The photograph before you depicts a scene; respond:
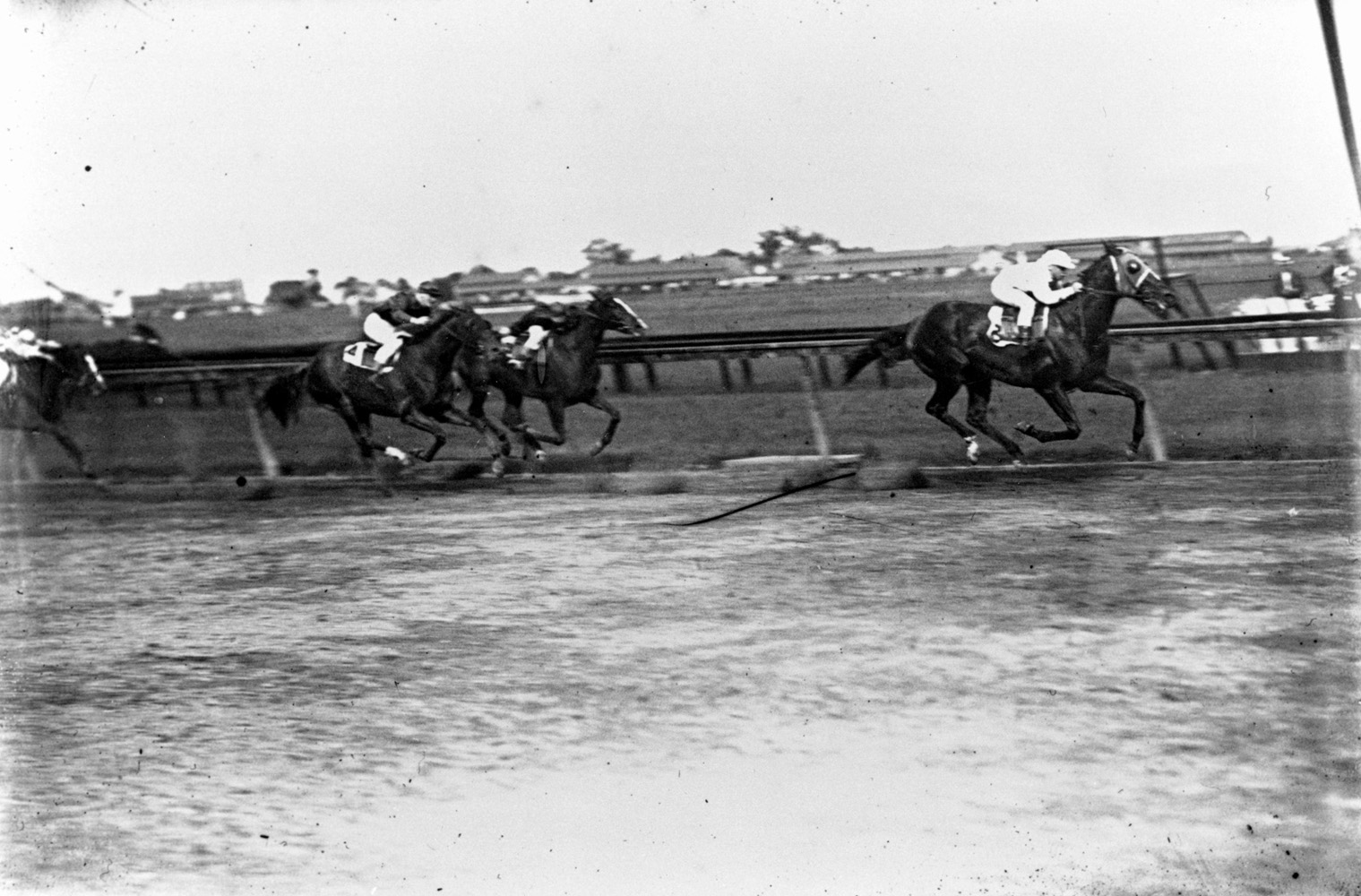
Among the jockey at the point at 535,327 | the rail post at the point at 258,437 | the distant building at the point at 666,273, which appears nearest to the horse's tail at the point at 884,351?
the distant building at the point at 666,273

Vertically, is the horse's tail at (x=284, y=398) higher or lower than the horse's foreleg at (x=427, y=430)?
higher

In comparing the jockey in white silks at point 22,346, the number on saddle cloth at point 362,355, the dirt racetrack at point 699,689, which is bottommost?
the dirt racetrack at point 699,689

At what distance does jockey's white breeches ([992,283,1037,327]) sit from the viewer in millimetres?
6325

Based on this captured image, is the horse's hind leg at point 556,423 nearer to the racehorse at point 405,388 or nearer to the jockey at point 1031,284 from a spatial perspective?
the racehorse at point 405,388

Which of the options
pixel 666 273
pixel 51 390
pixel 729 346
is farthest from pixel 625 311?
pixel 51 390

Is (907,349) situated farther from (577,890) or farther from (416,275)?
(577,890)

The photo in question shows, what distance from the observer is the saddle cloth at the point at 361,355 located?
273 inches

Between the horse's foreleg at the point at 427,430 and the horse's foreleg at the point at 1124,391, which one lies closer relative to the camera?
the horse's foreleg at the point at 1124,391

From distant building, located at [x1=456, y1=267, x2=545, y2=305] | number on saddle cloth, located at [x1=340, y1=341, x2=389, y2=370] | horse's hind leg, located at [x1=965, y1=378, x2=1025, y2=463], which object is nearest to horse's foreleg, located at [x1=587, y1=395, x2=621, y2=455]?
distant building, located at [x1=456, y1=267, x2=545, y2=305]

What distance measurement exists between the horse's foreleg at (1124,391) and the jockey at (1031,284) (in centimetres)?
34

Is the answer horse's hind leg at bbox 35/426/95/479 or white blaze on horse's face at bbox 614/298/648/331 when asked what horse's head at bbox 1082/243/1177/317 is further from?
horse's hind leg at bbox 35/426/95/479

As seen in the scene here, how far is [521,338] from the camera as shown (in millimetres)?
6816

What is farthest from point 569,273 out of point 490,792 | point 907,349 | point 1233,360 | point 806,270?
point 1233,360

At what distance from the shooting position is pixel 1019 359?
651cm
